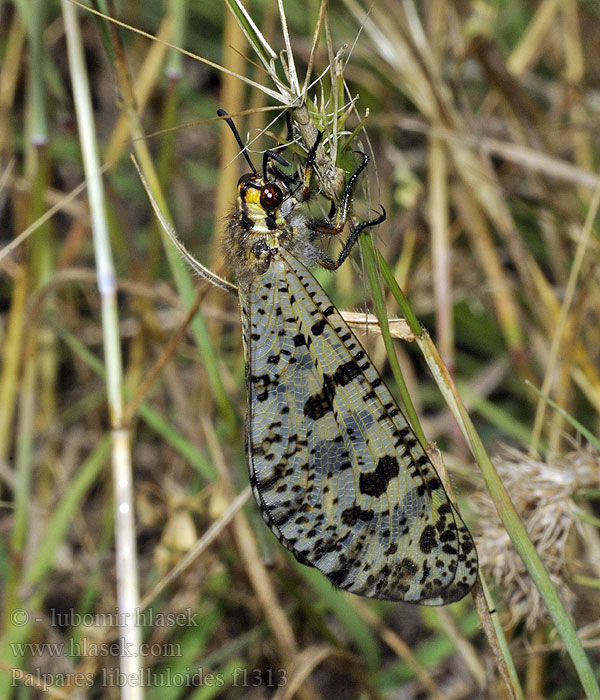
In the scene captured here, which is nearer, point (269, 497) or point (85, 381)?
point (269, 497)

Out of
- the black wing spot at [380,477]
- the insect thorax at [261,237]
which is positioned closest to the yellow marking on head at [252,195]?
the insect thorax at [261,237]

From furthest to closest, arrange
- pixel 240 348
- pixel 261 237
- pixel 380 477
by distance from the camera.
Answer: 1. pixel 240 348
2. pixel 261 237
3. pixel 380 477

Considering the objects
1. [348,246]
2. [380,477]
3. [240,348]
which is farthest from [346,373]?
[240,348]

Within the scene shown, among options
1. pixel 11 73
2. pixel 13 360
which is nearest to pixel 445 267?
pixel 13 360

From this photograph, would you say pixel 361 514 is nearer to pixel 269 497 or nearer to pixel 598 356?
pixel 269 497

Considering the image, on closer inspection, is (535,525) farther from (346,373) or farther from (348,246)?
(348,246)

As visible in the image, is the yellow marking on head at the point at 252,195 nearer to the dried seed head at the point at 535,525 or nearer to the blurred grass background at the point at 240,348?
the blurred grass background at the point at 240,348
